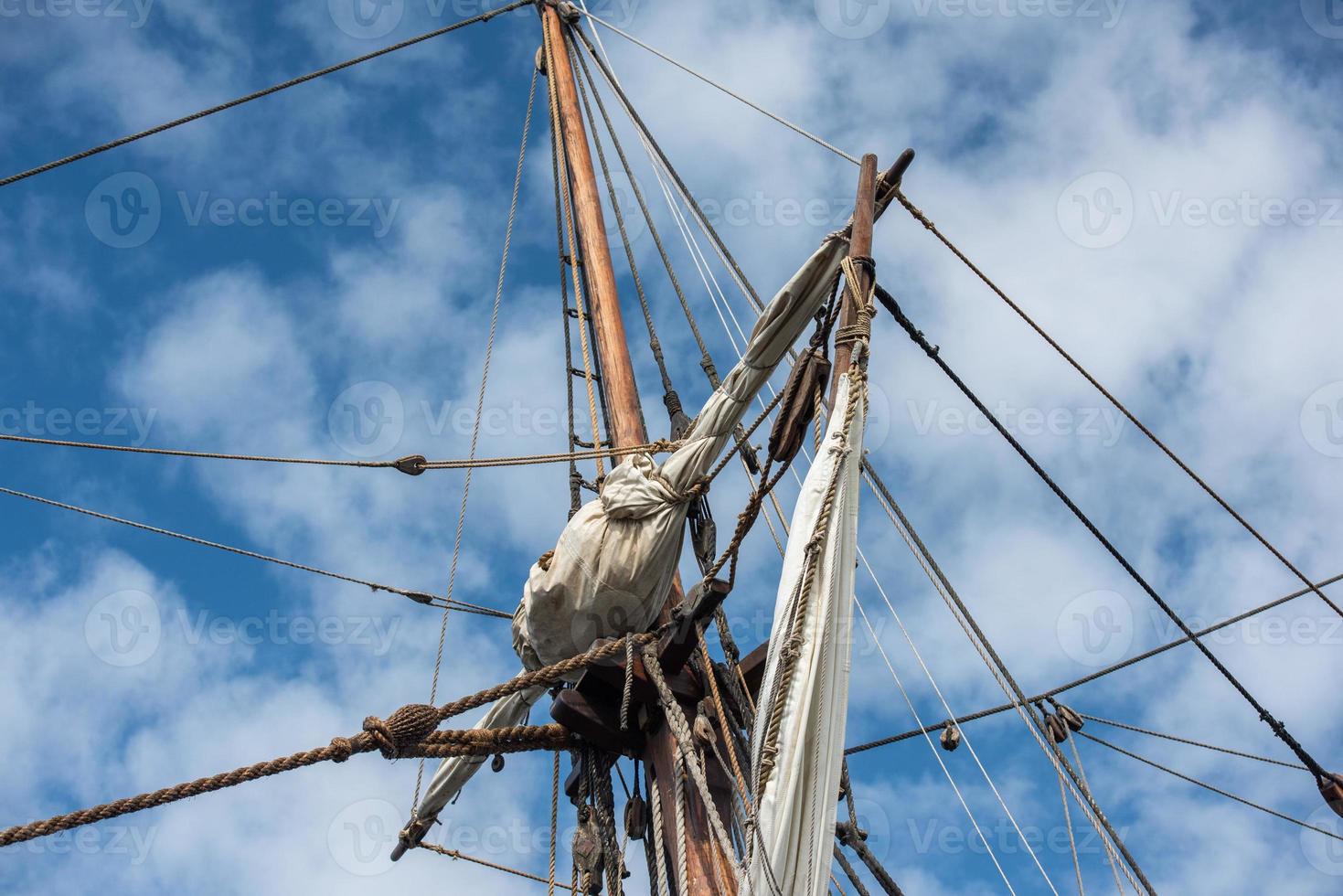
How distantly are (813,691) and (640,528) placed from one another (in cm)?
228

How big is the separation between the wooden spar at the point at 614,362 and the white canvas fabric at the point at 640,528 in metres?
0.44

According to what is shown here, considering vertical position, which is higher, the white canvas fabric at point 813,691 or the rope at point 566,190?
the rope at point 566,190

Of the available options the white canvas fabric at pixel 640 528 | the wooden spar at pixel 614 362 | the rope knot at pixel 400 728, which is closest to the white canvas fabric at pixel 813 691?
the wooden spar at pixel 614 362

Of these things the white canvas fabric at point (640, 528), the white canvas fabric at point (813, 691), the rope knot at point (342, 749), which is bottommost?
the white canvas fabric at point (813, 691)

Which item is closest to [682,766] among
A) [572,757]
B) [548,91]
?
A: [572,757]

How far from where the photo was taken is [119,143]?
9492 millimetres

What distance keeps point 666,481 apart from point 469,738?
1941 mm

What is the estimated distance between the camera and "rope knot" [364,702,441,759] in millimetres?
6566

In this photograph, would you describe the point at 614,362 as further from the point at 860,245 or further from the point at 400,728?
the point at 400,728

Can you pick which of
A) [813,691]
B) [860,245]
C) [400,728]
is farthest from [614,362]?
[813,691]

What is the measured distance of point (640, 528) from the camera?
766 centimetres

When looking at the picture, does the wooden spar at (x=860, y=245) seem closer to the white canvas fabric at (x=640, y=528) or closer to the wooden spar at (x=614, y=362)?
the white canvas fabric at (x=640, y=528)

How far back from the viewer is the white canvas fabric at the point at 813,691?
209 inches

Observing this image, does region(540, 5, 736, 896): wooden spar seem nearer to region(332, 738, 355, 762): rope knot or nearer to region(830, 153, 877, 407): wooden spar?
region(332, 738, 355, 762): rope knot
